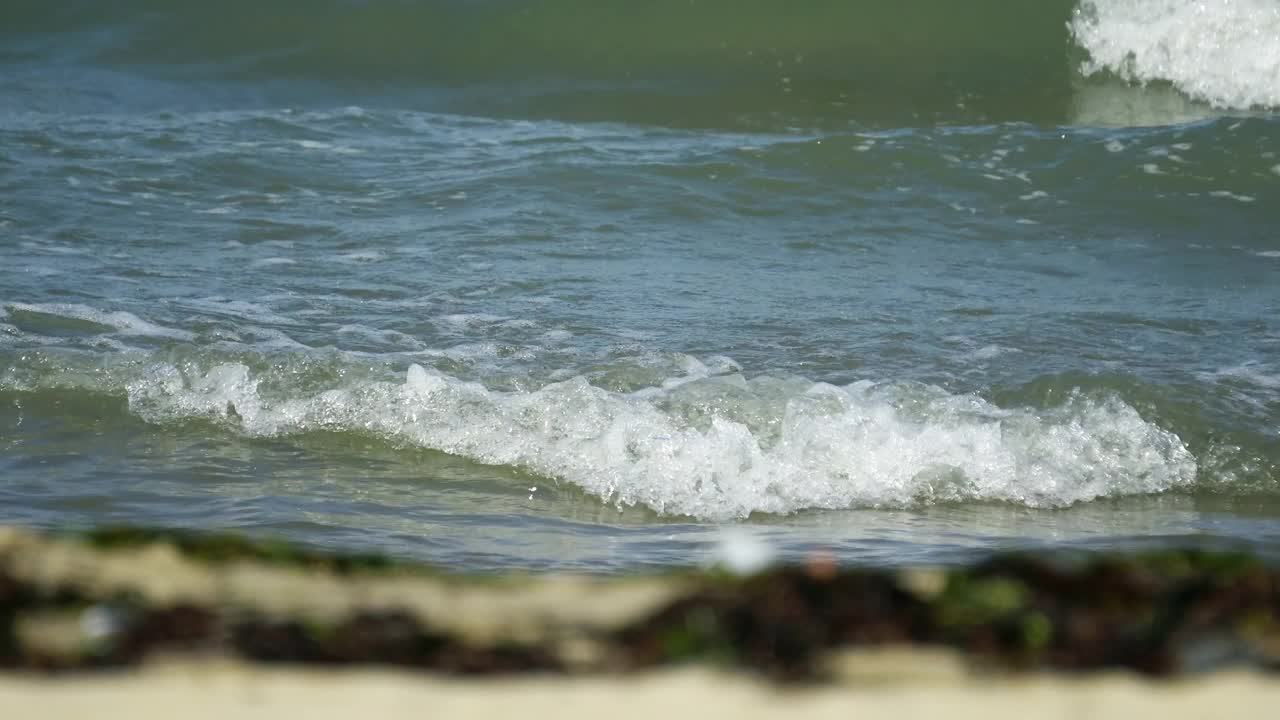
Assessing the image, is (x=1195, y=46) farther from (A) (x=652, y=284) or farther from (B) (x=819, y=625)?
(B) (x=819, y=625)

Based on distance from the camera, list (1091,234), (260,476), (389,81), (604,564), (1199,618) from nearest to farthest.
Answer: (1199,618) → (604,564) → (260,476) → (1091,234) → (389,81)

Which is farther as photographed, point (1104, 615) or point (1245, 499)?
point (1245, 499)

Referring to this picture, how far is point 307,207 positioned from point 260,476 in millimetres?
3919

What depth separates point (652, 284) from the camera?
685 cm

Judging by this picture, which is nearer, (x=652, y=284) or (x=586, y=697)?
(x=586, y=697)

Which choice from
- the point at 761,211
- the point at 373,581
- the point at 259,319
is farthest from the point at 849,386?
the point at 373,581

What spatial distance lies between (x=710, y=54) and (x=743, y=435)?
8.16 m

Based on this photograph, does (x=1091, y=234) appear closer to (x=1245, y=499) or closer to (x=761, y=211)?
(x=761, y=211)

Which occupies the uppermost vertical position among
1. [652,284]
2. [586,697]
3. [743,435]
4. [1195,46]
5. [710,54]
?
[1195,46]

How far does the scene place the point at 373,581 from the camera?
6.24ft

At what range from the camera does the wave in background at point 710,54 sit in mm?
11492

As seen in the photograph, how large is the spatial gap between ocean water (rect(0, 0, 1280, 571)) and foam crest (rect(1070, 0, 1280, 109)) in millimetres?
34

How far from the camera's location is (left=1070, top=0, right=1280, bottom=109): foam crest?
1162cm

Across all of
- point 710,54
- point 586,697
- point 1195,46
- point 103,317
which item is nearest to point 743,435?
point 103,317
